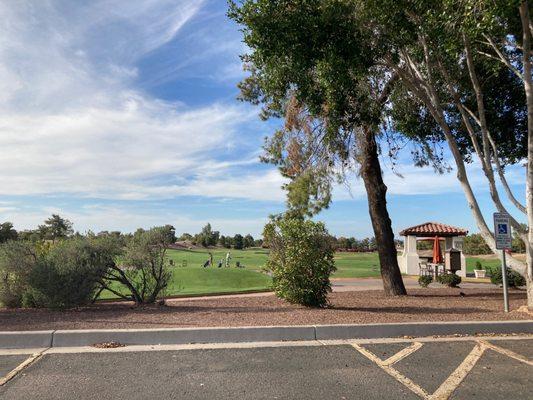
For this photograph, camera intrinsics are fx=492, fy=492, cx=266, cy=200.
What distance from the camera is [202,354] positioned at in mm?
6812

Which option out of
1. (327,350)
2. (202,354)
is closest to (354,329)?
(327,350)

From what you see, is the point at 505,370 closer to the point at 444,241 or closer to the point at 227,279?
the point at 227,279

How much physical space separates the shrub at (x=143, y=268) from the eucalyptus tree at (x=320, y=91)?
4711 millimetres

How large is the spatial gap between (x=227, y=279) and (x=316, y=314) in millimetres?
16410

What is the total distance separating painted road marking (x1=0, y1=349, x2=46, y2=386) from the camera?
5625 millimetres

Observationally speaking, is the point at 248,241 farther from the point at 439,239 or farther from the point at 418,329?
the point at 418,329

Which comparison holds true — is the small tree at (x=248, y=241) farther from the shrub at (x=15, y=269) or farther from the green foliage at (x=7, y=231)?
the shrub at (x=15, y=269)

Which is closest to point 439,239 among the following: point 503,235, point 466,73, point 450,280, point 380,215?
point 450,280

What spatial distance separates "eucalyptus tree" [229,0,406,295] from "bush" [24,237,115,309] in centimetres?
559

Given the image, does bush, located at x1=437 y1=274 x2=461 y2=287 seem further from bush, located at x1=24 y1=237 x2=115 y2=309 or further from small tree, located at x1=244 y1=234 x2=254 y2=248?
small tree, located at x1=244 y1=234 x2=254 y2=248

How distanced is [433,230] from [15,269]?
24.8 meters

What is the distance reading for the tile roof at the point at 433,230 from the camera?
2974 cm

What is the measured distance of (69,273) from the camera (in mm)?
10164

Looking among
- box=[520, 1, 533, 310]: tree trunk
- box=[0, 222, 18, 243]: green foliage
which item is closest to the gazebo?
box=[520, 1, 533, 310]: tree trunk
